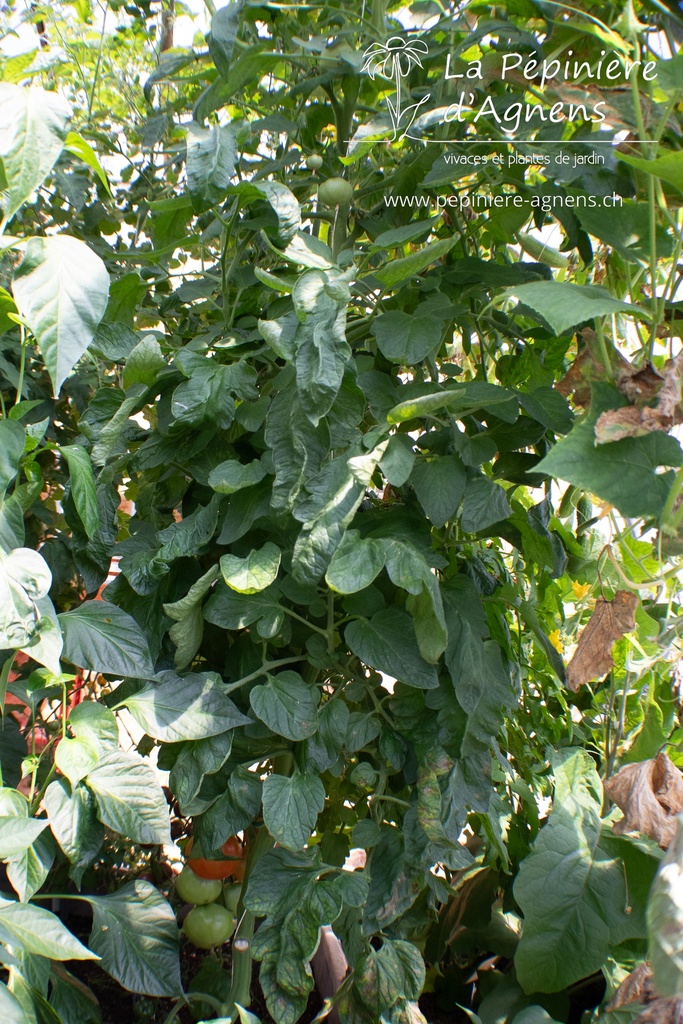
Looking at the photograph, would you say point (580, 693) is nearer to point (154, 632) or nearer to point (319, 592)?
point (319, 592)

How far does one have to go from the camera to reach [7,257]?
3.25ft

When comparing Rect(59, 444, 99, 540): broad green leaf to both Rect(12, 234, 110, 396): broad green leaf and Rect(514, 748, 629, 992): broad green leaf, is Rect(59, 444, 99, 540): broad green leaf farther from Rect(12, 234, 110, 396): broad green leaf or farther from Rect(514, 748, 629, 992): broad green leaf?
Rect(514, 748, 629, 992): broad green leaf

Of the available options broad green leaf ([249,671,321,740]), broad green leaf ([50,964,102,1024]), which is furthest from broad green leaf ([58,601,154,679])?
broad green leaf ([50,964,102,1024])

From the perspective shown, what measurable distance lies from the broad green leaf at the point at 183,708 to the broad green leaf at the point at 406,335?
13.4 inches

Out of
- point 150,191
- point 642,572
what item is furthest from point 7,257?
point 642,572

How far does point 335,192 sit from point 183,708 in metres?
0.50

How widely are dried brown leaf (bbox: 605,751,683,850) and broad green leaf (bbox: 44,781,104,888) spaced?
0.44 metres

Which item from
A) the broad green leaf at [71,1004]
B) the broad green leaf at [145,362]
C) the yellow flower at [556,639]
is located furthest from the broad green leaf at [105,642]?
the yellow flower at [556,639]

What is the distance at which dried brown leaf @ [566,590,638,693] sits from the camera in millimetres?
636

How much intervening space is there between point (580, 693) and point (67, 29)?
4.73 feet

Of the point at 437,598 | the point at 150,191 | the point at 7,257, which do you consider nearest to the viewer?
the point at 437,598

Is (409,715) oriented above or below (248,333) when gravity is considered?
below

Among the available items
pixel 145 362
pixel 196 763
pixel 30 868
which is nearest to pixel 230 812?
pixel 196 763

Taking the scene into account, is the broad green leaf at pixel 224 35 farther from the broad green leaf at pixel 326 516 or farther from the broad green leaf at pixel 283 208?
the broad green leaf at pixel 326 516
